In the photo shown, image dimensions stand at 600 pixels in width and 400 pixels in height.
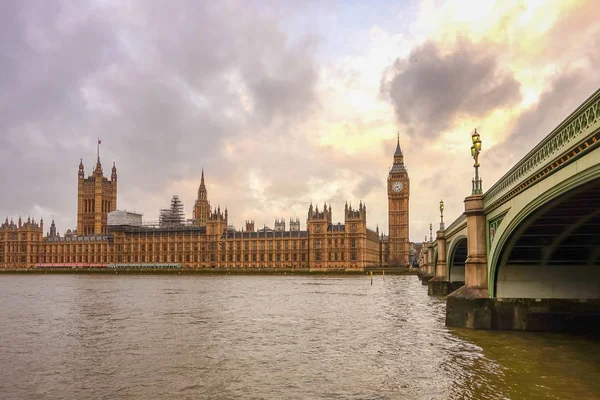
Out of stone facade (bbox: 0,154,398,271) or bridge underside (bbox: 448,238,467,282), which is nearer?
bridge underside (bbox: 448,238,467,282)

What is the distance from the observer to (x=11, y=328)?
30.0 meters

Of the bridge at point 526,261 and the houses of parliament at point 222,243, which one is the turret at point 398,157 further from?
the bridge at point 526,261

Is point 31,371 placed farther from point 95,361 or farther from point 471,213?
point 471,213

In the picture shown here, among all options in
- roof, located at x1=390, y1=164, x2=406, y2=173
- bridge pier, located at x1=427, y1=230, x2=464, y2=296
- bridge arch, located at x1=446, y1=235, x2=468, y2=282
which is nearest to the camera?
bridge arch, located at x1=446, y1=235, x2=468, y2=282

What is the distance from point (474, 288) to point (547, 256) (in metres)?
3.44

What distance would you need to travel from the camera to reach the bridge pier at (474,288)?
78.6ft

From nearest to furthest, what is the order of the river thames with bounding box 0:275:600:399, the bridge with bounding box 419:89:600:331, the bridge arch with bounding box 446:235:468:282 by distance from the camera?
the river thames with bounding box 0:275:600:399, the bridge with bounding box 419:89:600:331, the bridge arch with bounding box 446:235:468:282

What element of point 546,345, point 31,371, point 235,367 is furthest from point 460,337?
point 31,371

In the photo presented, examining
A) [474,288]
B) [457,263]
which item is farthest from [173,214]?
[474,288]

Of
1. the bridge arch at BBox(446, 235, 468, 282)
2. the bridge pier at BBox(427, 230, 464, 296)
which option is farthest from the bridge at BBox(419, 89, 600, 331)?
the bridge pier at BBox(427, 230, 464, 296)

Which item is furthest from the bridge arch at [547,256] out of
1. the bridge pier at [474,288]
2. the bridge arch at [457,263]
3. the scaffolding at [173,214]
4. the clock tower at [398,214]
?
the scaffolding at [173,214]

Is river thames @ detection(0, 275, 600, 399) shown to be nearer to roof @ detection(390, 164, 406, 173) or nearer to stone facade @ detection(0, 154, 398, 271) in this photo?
stone facade @ detection(0, 154, 398, 271)

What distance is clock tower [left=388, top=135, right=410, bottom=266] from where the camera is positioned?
517 ft

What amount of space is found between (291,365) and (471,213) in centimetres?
1161
